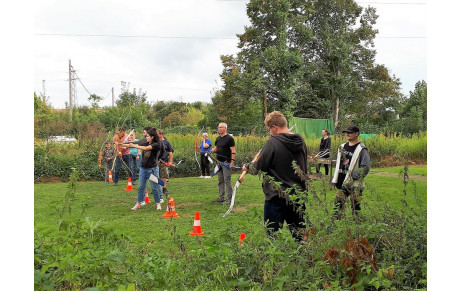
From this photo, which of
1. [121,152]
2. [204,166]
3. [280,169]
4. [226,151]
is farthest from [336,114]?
[280,169]

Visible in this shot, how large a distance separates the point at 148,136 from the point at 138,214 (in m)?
1.41

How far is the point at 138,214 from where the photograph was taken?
26.1 ft

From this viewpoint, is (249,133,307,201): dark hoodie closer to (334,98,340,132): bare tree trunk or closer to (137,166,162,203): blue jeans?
(137,166,162,203): blue jeans

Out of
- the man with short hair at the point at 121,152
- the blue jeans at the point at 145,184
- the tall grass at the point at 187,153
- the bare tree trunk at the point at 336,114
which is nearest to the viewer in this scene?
the blue jeans at the point at 145,184

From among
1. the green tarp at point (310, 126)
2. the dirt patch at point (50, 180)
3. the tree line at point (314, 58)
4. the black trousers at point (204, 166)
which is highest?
the tree line at point (314, 58)

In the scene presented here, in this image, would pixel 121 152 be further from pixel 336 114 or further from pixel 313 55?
pixel 336 114

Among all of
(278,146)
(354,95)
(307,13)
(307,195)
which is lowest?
(307,195)

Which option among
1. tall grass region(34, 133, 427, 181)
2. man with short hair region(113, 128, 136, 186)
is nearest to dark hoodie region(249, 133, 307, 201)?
man with short hair region(113, 128, 136, 186)

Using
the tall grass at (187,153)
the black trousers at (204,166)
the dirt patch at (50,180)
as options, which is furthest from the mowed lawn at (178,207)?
the tall grass at (187,153)

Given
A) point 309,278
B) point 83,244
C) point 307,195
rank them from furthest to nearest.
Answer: point 307,195 → point 83,244 → point 309,278

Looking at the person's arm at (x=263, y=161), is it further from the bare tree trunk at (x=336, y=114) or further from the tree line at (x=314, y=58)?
the bare tree trunk at (x=336, y=114)

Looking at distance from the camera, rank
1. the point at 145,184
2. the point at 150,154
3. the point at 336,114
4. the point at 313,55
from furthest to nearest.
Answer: the point at 336,114 < the point at 313,55 < the point at 145,184 < the point at 150,154
